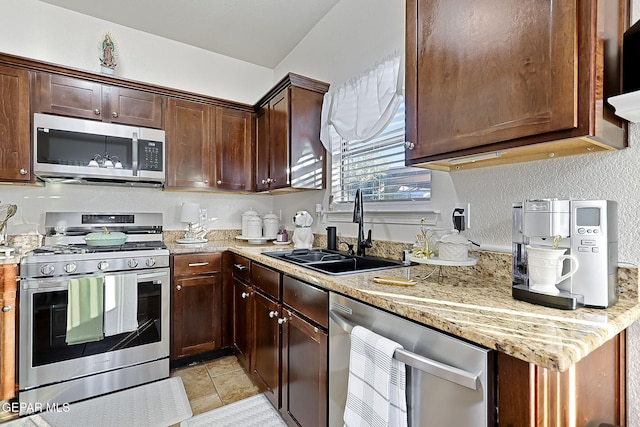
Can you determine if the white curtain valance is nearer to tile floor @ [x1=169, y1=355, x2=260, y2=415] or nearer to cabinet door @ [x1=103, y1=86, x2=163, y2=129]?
cabinet door @ [x1=103, y1=86, x2=163, y2=129]

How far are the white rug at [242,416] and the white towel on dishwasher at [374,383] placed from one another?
3.01ft

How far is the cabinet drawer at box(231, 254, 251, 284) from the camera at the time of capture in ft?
7.33

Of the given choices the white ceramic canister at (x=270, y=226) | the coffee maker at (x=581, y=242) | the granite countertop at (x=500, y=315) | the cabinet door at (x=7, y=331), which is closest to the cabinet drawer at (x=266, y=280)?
the granite countertop at (x=500, y=315)

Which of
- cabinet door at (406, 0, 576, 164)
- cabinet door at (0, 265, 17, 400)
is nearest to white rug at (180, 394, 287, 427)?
cabinet door at (0, 265, 17, 400)

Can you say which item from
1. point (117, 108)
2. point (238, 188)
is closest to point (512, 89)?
point (238, 188)

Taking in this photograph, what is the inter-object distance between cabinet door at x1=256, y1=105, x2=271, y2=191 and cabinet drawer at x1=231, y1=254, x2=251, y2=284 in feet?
2.46

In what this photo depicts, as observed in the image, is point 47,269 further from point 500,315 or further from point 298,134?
point 500,315

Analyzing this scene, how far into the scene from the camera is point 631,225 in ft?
3.41

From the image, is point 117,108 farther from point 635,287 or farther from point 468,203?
point 635,287

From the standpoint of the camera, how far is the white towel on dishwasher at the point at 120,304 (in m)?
2.11

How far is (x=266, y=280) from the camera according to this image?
1.92 meters

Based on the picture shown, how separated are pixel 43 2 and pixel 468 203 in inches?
140

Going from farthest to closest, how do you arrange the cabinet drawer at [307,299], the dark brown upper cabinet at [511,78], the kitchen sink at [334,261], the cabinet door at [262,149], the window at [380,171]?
the cabinet door at [262,149] → the window at [380,171] → the kitchen sink at [334,261] → the cabinet drawer at [307,299] → the dark brown upper cabinet at [511,78]

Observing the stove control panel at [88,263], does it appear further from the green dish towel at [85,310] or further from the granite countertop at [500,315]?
the granite countertop at [500,315]
